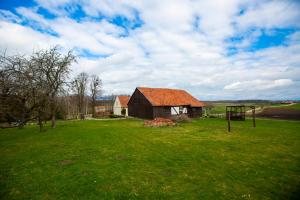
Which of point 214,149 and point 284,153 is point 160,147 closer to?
point 214,149

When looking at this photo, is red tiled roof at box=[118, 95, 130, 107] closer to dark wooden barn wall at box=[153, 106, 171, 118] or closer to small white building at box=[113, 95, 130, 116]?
small white building at box=[113, 95, 130, 116]

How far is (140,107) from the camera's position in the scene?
43000 mm

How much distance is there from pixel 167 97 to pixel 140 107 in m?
6.65

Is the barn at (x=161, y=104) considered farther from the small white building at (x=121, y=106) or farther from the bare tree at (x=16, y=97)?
the bare tree at (x=16, y=97)

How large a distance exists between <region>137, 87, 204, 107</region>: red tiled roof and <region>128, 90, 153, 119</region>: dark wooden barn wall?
1141mm

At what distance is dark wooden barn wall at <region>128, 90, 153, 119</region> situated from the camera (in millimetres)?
40250

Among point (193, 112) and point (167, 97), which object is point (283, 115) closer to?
point (193, 112)

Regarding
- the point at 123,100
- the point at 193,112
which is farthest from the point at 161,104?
the point at 123,100

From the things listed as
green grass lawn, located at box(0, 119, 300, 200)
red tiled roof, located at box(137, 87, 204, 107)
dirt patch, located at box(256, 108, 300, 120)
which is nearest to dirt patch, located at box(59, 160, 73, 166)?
green grass lawn, located at box(0, 119, 300, 200)

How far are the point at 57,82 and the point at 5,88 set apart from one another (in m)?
25.6

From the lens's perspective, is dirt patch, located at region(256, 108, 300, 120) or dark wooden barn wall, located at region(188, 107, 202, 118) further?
dark wooden barn wall, located at region(188, 107, 202, 118)

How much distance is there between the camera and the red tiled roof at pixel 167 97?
4071cm

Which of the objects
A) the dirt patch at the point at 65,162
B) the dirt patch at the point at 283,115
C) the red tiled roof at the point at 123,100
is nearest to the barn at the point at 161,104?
the red tiled roof at the point at 123,100

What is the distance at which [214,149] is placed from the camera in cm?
1438
